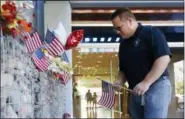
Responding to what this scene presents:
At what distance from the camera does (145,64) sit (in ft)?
9.76

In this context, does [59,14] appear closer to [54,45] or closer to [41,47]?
[54,45]

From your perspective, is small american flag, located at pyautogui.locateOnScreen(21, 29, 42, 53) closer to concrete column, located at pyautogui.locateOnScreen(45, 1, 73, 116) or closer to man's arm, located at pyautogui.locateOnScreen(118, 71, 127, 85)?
man's arm, located at pyautogui.locateOnScreen(118, 71, 127, 85)

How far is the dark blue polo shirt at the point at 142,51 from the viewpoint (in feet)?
9.53

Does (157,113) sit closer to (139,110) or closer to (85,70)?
(139,110)

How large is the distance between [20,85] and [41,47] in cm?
79

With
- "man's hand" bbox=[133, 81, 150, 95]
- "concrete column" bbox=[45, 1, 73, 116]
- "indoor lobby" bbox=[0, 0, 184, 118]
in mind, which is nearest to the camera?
"indoor lobby" bbox=[0, 0, 184, 118]

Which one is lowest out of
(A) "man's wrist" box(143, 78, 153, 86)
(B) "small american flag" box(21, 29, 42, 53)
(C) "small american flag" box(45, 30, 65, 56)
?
(A) "man's wrist" box(143, 78, 153, 86)

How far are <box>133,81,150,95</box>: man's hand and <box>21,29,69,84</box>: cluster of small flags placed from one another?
734 millimetres

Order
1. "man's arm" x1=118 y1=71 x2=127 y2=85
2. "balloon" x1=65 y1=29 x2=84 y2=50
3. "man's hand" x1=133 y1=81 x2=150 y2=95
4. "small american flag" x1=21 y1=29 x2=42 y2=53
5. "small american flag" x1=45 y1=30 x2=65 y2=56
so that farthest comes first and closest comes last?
1. "balloon" x1=65 y1=29 x2=84 y2=50
2. "small american flag" x1=45 y1=30 x2=65 y2=56
3. "man's arm" x1=118 y1=71 x2=127 y2=85
4. "man's hand" x1=133 y1=81 x2=150 y2=95
5. "small american flag" x1=21 y1=29 x2=42 y2=53

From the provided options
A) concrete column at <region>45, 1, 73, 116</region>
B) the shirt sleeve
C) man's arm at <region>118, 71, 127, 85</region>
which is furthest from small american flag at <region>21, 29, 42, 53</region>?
concrete column at <region>45, 1, 73, 116</region>

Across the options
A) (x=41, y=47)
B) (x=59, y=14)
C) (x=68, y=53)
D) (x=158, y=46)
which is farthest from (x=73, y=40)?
(x=59, y=14)

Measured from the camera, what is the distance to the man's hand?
281 cm

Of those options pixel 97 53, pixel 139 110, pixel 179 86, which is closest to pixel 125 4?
pixel 97 53

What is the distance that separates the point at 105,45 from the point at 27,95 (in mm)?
6372
